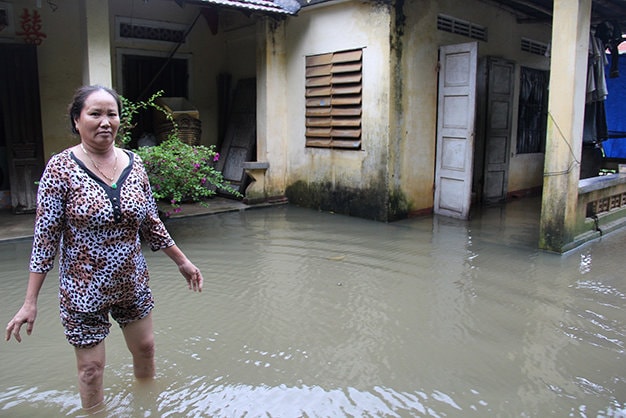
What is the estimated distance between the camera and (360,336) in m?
3.80

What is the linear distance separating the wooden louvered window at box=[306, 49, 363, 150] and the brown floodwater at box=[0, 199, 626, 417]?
7.25ft

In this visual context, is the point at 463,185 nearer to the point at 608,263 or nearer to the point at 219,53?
the point at 608,263

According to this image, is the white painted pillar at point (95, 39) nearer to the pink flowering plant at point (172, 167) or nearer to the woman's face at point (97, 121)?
the pink flowering plant at point (172, 167)

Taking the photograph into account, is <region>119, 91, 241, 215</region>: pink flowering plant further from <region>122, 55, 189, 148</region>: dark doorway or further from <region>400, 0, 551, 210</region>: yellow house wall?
<region>122, 55, 189, 148</region>: dark doorway

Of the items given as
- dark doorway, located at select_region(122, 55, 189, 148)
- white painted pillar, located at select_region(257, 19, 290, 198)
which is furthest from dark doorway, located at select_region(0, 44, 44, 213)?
white painted pillar, located at select_region(257, 19, 290, 198)

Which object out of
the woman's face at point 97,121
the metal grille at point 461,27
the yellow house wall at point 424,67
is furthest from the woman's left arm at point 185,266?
the metal grille at point 461,27

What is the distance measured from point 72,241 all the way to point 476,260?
4400 mm

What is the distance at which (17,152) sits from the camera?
7.70 metres

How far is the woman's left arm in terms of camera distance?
280 cm

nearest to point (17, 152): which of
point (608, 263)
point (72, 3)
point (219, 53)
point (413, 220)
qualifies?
point (72, 3)

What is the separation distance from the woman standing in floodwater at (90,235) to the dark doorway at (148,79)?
7.18 meters

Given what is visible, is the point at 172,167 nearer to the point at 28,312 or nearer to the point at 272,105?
the point at 272,105

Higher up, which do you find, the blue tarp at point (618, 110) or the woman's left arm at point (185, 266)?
the blue tarp at point (618, 110)

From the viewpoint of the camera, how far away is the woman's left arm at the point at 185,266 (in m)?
2.80
